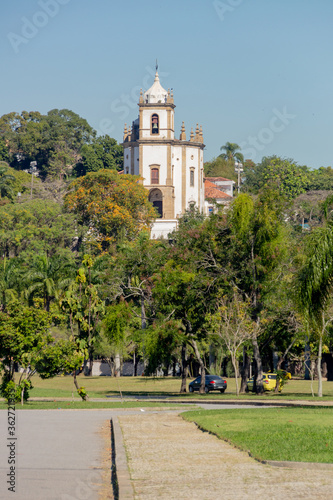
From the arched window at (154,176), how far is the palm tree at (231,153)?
4377cm

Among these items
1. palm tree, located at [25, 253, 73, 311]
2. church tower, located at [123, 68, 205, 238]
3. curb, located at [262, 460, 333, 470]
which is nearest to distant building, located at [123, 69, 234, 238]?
church tower, located at [123, 68, 205, 238]

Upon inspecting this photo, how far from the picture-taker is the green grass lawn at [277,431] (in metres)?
13.7

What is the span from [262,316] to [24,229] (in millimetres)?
52840

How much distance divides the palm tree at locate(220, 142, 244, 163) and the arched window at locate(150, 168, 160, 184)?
43772 millimetres

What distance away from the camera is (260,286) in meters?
38.6

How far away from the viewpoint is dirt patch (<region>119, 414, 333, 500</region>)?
1058 cm

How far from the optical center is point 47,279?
213ft

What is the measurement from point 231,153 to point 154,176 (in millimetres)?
47380

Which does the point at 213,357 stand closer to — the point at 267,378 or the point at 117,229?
the point at 267,378

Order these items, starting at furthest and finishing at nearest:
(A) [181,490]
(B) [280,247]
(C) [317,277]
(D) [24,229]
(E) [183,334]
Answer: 1. (D) [24,229]
2. (E) [183,334]
3. (B) [280,247]
4. (C) [317,277]
5. (A) [181,490]

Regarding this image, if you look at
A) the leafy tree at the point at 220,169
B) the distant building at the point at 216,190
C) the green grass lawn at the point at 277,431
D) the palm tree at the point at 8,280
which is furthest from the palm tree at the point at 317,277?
the leafy tree at the point at 220,169

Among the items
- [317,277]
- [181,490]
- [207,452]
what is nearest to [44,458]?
[207,452]

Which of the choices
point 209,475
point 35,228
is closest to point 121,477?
point 209,475

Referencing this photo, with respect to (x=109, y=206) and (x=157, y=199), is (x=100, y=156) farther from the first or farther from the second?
(x=109, y=206)
